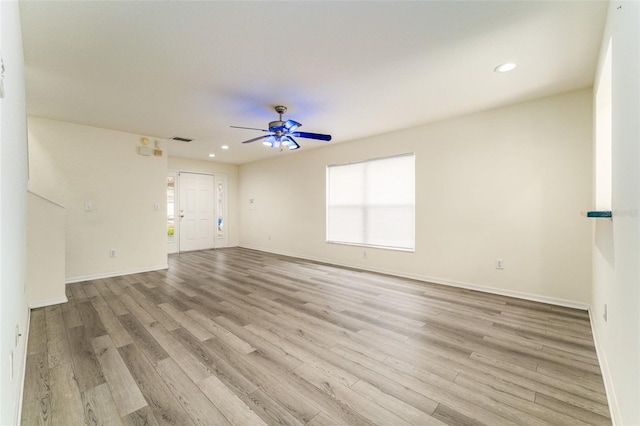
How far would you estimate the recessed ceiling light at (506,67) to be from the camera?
8.31 ft

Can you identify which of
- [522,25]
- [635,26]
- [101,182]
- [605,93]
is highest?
[522,25]

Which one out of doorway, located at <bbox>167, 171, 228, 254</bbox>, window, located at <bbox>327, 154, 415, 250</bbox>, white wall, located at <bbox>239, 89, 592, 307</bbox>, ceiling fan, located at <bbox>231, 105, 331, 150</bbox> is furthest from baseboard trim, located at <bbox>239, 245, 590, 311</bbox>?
doorway, located at <bbox>167, 171, 228, 254</bbox>

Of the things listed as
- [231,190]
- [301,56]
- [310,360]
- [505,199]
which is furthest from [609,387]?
[231,190]

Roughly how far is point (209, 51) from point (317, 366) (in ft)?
8.89

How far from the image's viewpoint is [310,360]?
2.04 meters

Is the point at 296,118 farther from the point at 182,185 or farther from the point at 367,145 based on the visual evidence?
the point at 182,185

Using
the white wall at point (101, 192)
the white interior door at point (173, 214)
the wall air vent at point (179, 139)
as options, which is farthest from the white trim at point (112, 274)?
the wall air vent at point (179, 139)

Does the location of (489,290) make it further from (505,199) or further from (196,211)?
(196,211)

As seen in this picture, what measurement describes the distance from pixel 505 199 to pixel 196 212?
7.00 m

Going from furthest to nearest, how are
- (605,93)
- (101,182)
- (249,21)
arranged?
(101,182), (605,93), (249,21)

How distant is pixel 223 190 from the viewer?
7945 millimetres

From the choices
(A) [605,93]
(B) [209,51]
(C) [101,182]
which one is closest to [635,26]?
(A) [605,93]

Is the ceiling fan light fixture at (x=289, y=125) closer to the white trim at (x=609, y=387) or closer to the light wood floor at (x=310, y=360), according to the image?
the light wood floor at (x=310, y=360)

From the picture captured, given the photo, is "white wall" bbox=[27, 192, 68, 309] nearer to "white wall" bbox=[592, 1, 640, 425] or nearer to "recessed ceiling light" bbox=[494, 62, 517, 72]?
"white wall" bbox=[592, 1, 640, 425]
